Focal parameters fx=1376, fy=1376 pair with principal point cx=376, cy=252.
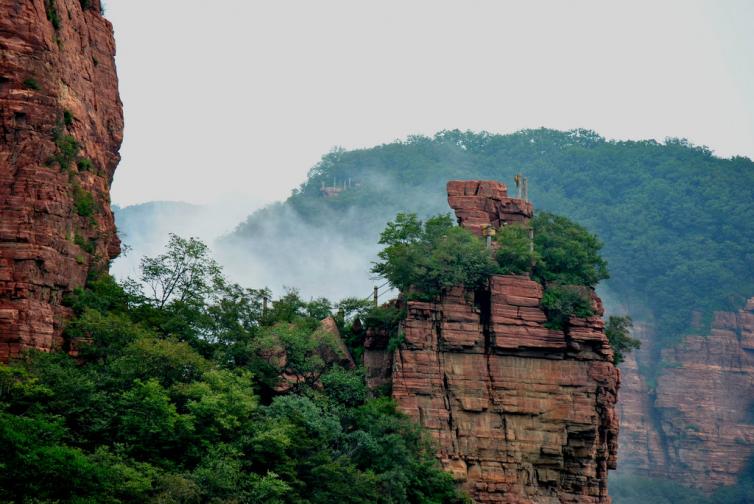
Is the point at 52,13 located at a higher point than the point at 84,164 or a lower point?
higher

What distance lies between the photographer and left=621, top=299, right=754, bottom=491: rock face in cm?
11769

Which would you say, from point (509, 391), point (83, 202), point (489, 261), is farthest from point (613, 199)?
point (83, 202)

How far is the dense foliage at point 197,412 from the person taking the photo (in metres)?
42.2

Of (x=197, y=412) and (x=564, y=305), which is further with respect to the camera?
(x=564, y=305)

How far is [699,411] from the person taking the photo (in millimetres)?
119812

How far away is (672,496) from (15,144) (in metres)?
78.9

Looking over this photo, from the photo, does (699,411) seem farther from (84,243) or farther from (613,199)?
(84,243)

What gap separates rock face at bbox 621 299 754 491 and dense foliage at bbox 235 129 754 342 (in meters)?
4.10

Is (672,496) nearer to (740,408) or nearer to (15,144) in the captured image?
(740,408)

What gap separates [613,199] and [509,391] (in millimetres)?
90075

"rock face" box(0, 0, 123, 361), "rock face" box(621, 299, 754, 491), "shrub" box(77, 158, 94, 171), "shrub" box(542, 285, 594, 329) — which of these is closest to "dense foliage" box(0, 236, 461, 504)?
"rock face" box(0, 0, 123, 361)

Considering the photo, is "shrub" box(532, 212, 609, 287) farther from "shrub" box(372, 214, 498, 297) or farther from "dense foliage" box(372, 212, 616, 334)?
"shrub" box(372, 214, 498, 297)

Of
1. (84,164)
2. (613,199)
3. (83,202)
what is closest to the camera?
(83,202)

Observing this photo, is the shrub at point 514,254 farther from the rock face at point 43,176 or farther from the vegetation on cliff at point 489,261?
the rock face at point 43,176
